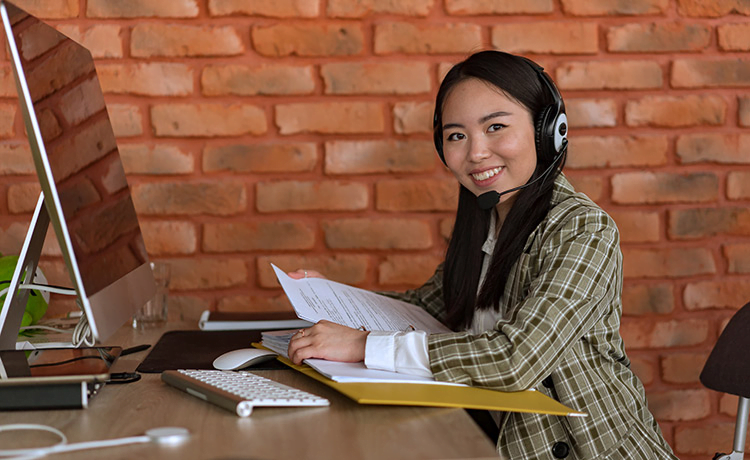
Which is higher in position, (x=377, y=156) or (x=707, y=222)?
(x=377, y=156)

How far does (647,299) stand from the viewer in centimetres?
176

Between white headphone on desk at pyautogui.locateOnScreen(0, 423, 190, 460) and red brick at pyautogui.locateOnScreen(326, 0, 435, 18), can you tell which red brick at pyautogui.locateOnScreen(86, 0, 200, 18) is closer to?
red brick at pyautogui.locateOnScreen(326, 0, 435, 18)

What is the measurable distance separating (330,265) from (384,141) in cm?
32

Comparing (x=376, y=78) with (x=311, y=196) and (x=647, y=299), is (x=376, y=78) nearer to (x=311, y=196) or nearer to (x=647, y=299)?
(x=311, y=196)

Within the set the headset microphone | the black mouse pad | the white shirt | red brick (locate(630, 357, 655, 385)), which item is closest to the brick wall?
red brick (locate(630, 357, 655, 385))

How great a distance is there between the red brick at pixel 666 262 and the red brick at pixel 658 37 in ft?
1.60

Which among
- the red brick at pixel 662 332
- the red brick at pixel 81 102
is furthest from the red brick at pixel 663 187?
the red brick at pixel 81 102

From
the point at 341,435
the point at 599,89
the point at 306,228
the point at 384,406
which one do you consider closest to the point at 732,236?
the point at 599,89

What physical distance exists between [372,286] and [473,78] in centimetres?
67

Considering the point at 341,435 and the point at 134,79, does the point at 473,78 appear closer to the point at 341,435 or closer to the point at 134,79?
the point at 341,435

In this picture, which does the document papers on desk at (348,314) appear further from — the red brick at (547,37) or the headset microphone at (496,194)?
the red brick at (547,37)

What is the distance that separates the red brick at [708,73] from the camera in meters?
1.75

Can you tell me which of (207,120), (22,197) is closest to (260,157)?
(207,120)

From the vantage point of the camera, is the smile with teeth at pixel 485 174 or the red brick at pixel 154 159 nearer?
the smile with teeth at pixel 485 174
